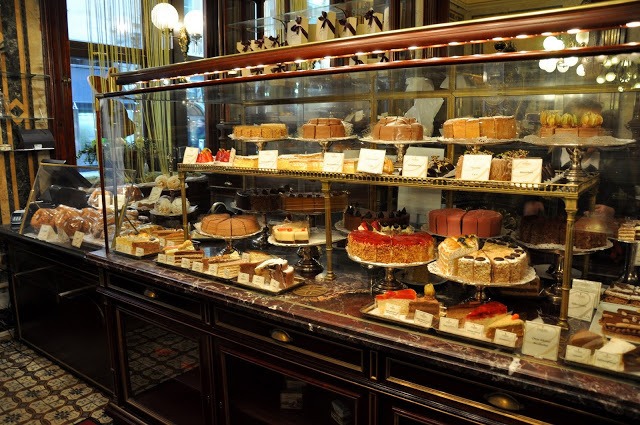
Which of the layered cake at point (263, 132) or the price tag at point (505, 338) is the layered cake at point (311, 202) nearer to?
the layered cake at point (263, 132)

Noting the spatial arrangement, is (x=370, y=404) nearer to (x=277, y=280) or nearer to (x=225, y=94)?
(x=277, y=280)

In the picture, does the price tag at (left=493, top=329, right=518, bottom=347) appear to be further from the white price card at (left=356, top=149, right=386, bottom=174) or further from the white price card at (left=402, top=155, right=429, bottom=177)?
the white price card at (left=356, top=149, right=386, bottom=174)

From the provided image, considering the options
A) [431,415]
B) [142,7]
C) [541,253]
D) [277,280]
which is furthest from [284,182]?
[142,7]

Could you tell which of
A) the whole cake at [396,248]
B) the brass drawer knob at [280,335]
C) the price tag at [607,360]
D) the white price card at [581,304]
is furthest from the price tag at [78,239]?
the price tag at [607,360]

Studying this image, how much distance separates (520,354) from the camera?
1.72 m

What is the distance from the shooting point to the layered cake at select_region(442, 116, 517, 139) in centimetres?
224

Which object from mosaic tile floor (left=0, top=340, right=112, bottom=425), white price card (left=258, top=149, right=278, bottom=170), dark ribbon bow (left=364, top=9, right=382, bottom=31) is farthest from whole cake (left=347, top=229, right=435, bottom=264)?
mosaic tile floor (left=0, top=340, right=112, bottom=425)

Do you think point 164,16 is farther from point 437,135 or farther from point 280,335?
point 280,335

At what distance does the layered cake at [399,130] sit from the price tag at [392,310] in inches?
32.5

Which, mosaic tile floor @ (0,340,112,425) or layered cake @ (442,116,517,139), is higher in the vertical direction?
layered cake @ (442,116,517,139)

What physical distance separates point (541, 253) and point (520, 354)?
807mm

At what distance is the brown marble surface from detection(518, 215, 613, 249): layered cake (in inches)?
12.5

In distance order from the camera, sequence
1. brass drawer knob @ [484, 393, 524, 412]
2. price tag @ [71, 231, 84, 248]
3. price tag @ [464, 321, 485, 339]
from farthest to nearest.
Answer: price tag @ [71, 231, 84, 248]
price tag @ [464, 321, 485, 339]
brass drawer knob @ [484, 393, 524, 412]

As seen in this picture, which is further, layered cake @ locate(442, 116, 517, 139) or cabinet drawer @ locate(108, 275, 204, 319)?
cabinet drawer @ locate(108, 275, 204, 319)
